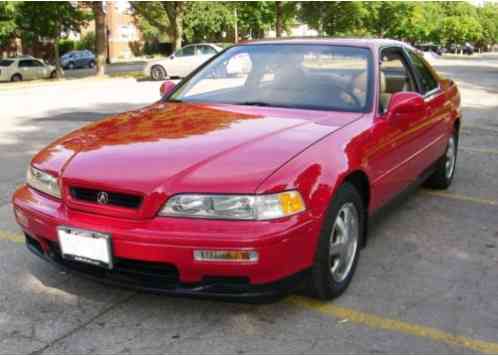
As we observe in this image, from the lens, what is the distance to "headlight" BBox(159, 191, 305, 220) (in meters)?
2.78

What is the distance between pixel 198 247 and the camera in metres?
2.72

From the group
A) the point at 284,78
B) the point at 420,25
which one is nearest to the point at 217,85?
the point at 284,78

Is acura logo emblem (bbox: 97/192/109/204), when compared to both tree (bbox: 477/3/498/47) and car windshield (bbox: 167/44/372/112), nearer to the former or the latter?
car windshield (bbox: 167/44/372/112)

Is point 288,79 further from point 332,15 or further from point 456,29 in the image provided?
point 456,29

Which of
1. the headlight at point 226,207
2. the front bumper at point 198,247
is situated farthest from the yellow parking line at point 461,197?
the headlight at point 226,207

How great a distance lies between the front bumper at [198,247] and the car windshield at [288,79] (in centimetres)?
134

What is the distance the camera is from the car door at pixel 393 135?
3828 millimetres

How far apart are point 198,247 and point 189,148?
66 cm

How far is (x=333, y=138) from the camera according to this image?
11.0 ft

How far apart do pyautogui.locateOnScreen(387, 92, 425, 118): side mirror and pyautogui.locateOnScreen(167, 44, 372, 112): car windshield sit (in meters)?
0.18

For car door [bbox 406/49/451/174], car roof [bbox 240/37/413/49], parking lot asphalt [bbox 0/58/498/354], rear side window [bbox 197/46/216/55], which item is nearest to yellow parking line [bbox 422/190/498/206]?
car door [bbox 406/49/451/174]

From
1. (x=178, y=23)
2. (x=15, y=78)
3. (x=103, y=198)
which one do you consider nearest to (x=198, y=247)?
(x=103, y=198)

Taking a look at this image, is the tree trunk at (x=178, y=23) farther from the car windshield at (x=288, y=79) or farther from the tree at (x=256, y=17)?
the car windshield at (x=288, y=79)

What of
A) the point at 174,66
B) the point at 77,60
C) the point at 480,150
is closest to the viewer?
the point at 480,150
